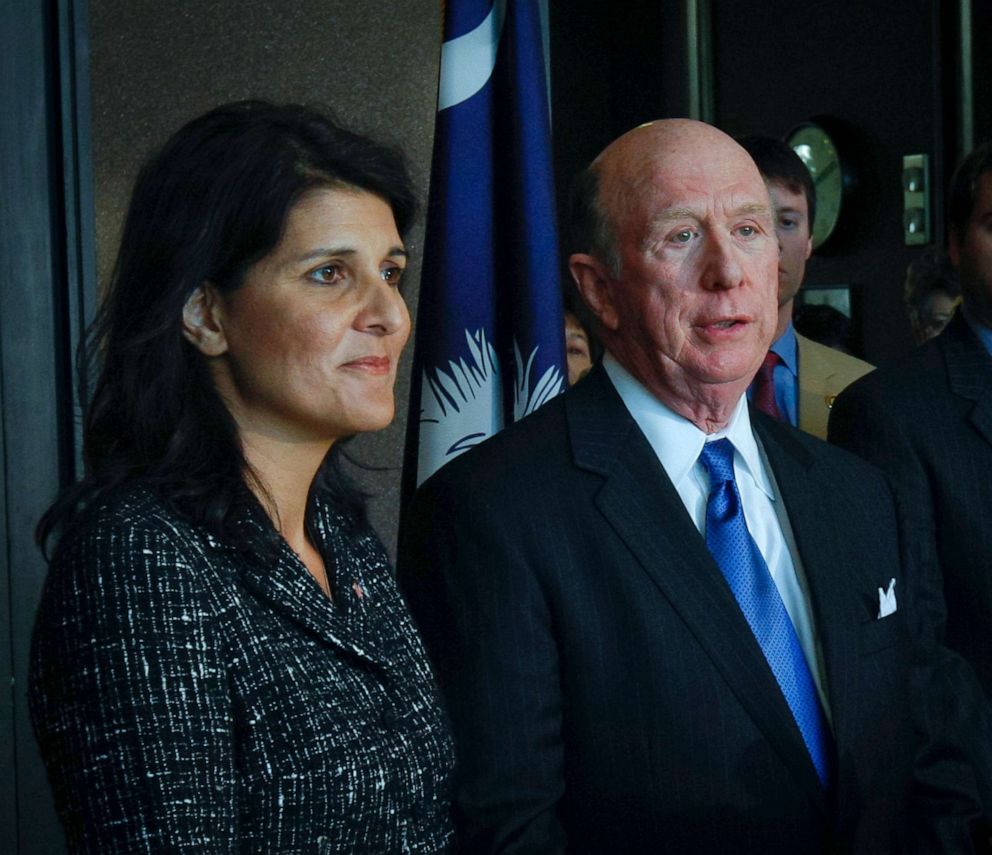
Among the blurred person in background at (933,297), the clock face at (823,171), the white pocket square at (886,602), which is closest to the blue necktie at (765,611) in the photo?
the white pocket square at (886,602)

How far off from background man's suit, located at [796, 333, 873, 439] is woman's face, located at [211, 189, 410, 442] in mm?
1376

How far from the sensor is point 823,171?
5016mm

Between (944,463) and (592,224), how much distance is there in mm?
617

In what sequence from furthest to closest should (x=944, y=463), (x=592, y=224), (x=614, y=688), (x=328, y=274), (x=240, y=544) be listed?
(x=944, y=463) < (x=592, y=224) < (x=614, y=688) < (x=328, y=274) < (x=240, y=544)

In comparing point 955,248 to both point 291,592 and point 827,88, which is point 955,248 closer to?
point 291,592

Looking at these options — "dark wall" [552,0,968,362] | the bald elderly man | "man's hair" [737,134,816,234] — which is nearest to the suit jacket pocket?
the bald elderly man

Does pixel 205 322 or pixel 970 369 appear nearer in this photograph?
pixel 205 322

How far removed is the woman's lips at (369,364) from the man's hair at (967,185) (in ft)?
3.80

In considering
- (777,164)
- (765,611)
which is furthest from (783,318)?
(765,611)

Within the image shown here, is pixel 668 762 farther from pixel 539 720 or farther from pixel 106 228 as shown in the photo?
pixel 106 228

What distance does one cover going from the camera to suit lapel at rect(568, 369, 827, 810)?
4.83 ft

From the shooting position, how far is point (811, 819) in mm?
1478

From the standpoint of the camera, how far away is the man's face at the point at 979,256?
80.5 inches

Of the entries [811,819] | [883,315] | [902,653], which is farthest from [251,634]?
[883,315]
